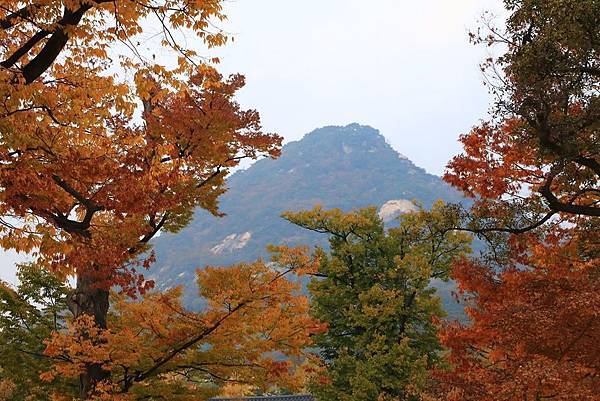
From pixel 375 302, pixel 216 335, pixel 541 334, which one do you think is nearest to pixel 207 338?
pixel 216 335

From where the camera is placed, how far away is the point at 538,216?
1092 cm

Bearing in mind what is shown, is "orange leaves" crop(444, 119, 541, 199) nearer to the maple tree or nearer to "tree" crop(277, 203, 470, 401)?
the maple tree

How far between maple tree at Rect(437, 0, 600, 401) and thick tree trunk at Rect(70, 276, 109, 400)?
22.9ft

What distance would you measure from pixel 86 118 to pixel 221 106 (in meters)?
3.95

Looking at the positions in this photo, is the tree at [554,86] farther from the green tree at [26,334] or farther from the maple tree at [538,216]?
the green tree at [26,334]

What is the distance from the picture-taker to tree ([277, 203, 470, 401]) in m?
19.1

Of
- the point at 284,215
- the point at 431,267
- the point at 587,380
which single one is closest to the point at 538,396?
the point at 587,380

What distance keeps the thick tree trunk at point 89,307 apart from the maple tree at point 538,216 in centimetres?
698

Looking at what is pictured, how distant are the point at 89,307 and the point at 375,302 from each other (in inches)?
471

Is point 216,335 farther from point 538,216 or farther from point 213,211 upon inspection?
point 538,216

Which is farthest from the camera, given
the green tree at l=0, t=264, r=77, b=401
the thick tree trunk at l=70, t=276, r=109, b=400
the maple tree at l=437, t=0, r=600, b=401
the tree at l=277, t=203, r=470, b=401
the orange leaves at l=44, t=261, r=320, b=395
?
the tree at l=277, t=203, r=470, b=401

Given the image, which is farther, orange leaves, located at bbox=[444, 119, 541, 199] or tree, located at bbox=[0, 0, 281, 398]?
orange leaves, located at bbox=[444, 119, 541, 199]

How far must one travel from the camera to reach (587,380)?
8570 millimetres

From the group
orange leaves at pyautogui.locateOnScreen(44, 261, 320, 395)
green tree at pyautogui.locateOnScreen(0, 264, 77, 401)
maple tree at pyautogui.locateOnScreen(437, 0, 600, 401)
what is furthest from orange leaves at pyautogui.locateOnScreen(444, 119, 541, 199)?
green tree at pyautogui.locateOnScreen(0, 264, 77, 401)
